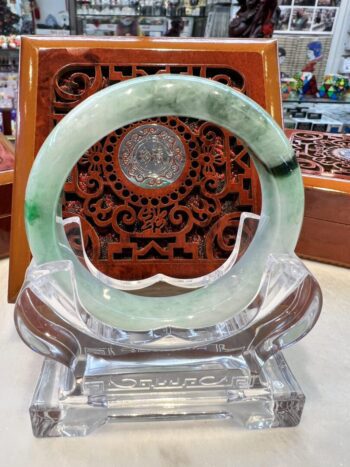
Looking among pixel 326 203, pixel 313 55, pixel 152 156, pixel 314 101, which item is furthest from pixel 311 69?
pixel 152 156

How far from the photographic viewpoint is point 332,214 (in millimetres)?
846

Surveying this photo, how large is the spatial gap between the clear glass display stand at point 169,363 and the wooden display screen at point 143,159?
0.66ft

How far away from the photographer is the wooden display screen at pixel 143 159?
0.69m

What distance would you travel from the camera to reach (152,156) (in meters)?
0.72

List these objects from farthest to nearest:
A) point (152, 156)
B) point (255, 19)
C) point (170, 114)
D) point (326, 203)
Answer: point (255, 19) < point (326, 203) < point (152, 156) < point (170, 114)

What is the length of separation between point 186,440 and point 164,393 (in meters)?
0.06

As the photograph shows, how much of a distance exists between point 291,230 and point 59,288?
0.98 feet

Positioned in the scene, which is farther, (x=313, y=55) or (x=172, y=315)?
(x=313, y=55)

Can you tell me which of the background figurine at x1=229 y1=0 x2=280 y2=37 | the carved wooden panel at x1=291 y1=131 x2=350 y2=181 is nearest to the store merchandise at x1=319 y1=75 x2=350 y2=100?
the background figurine at x1=229 y1=0 x2=280 y2=37

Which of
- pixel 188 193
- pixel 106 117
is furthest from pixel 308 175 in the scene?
pixel 106 117

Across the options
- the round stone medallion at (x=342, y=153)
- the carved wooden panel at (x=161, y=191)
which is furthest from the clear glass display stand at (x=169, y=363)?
the round stone medallion at (x=342, y=153)

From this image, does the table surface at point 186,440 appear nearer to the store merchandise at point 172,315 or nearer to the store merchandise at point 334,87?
the store merchandise at point 172,315

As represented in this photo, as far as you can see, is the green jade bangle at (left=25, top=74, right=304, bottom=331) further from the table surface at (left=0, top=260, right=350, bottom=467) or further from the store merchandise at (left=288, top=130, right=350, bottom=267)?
the store merchandise at (left=288, top=130, right=350, bottom=267)

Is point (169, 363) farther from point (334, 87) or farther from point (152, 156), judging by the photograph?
point (334, 87)
